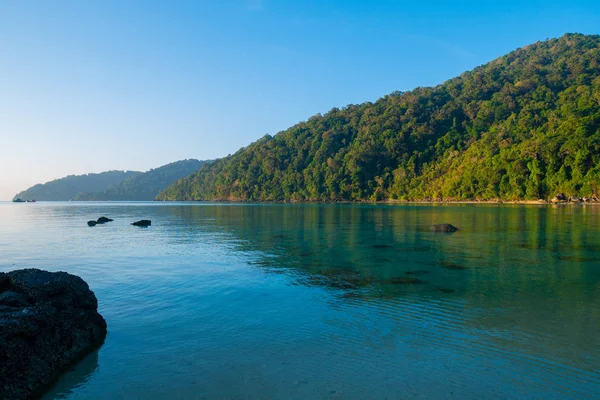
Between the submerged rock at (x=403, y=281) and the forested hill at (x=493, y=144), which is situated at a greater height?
the forested hill at (x=493, y=144)

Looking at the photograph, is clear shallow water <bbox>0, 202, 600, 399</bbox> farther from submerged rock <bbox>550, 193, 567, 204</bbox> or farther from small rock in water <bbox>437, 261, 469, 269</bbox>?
submerged rock <bbox>550, 193, 567, 204</bbox>

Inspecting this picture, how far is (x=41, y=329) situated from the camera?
8.58 m

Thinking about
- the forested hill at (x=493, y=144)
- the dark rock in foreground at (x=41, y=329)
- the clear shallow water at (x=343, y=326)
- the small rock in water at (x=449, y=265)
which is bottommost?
the small rock in water at (x=449, y=265)

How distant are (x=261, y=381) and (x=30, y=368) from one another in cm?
481

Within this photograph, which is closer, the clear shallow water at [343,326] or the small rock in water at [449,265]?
the clear shallow water at [343,326]

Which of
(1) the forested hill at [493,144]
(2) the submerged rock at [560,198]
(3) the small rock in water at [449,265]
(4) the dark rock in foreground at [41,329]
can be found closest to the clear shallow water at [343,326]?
(3) the small rock in water at [449,265]

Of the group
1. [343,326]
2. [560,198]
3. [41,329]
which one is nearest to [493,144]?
[560,198]

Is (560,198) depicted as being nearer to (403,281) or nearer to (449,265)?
(449,265)

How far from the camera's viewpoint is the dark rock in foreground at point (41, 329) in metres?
7.46

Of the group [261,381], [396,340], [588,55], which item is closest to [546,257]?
[396,340]

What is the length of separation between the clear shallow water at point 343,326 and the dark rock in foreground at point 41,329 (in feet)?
1.47

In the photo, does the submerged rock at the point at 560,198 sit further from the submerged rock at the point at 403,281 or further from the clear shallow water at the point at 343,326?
the submerged rock at the point at 403,281

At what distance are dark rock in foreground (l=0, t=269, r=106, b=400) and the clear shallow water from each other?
1.47ft

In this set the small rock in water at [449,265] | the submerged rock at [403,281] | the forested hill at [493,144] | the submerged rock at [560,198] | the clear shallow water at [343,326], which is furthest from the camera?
the forested hill at [493,144]
